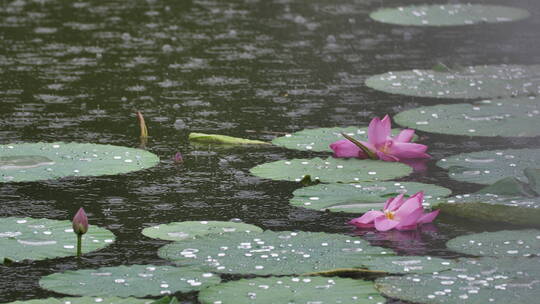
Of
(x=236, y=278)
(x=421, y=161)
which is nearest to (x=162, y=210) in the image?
(x=236, y=278)

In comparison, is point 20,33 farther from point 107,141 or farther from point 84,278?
point 84,278

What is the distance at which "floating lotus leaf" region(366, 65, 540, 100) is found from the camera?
5832mm

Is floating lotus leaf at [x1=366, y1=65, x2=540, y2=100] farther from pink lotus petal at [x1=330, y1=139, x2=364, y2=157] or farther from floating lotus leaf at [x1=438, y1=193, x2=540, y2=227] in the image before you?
floating lotus leaf at [x1=438, y1=193, x2=540, y2=227]

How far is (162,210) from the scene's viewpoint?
4043 mm

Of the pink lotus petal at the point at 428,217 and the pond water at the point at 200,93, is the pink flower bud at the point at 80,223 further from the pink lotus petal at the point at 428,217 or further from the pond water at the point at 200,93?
the pink lotus petal at the point at 428,217

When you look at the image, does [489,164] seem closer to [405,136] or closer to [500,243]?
[405,136]

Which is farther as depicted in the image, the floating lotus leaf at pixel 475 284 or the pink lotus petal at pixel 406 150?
the pink lotus petal at pixel 406 150

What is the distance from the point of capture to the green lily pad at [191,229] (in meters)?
3.67

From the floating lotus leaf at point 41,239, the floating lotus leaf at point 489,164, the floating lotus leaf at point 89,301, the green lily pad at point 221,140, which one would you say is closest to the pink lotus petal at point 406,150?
the floating lotus leaf at point 489,164

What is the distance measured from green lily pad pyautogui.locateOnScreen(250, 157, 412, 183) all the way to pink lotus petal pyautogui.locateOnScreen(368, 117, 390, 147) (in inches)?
3.0

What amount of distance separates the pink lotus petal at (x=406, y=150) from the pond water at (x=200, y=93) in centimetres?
16

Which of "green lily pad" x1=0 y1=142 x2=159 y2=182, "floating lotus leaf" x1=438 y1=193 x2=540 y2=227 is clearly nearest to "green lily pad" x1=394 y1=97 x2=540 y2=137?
"floating lotus leaf" x1=438 y1=193 x2=540 y2=227

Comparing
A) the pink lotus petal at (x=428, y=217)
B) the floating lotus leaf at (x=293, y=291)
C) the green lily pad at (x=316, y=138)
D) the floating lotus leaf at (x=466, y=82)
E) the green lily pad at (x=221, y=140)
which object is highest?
the floating lotus leaf at (x=466, y=82)

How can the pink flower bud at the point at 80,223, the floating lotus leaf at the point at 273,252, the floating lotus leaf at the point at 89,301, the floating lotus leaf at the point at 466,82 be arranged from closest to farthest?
the floating lotus leaf at the point at 89,301 → the floating lotus leaf at the point at 273,252 → the pink flower bud at the point at 80,223 → the floating lotus leaf at the point at 466,82
